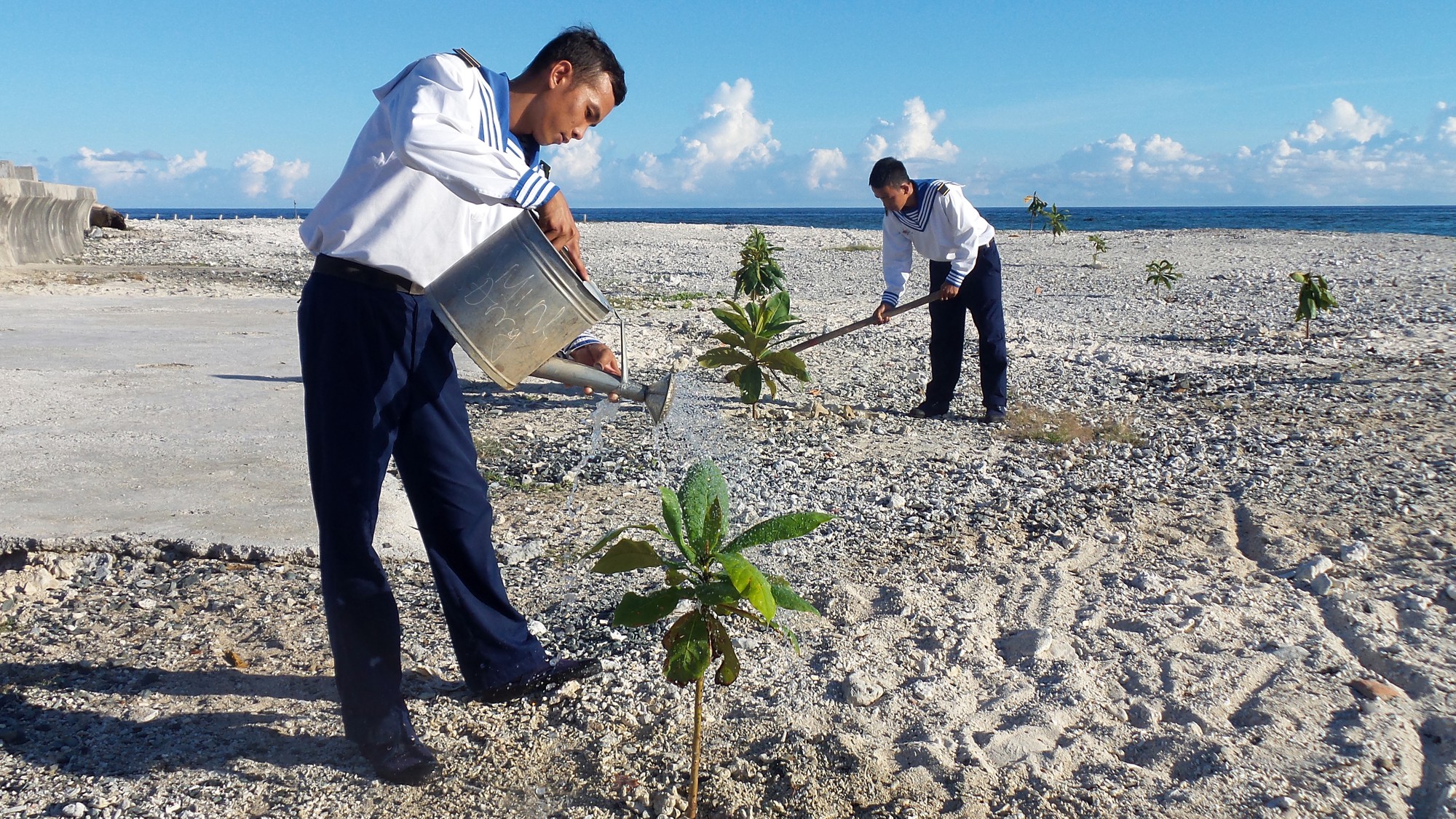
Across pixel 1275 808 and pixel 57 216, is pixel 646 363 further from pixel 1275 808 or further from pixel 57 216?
pixel 57 216

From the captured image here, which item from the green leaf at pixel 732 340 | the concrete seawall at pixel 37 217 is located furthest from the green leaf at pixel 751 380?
the concrete seawall at pixel 37 217

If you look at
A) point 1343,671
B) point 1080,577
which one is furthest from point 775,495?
point 1343,671

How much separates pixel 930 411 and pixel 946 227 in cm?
104

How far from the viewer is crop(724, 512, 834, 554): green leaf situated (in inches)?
77.8

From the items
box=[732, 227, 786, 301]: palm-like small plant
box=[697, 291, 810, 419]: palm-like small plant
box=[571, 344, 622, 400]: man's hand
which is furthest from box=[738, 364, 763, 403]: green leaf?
box=[732, 227, 786, 301]: palm-like small plant

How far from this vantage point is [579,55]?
2199 millimetres

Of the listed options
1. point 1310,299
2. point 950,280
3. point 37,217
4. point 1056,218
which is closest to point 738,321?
point 950,280

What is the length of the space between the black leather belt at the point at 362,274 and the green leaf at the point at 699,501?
71 centimetres

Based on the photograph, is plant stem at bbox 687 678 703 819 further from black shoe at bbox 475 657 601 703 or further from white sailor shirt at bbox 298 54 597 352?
white sailor shirt at bbox 298 54 597 352

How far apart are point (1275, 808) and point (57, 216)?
15613 mm

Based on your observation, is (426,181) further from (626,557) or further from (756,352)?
(756,352)

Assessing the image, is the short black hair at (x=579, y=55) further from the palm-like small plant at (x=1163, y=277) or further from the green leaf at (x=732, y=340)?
the palm-like small plant at (x=1163, y=277)

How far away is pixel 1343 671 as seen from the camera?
256cm

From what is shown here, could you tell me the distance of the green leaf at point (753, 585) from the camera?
1791 millimetres
